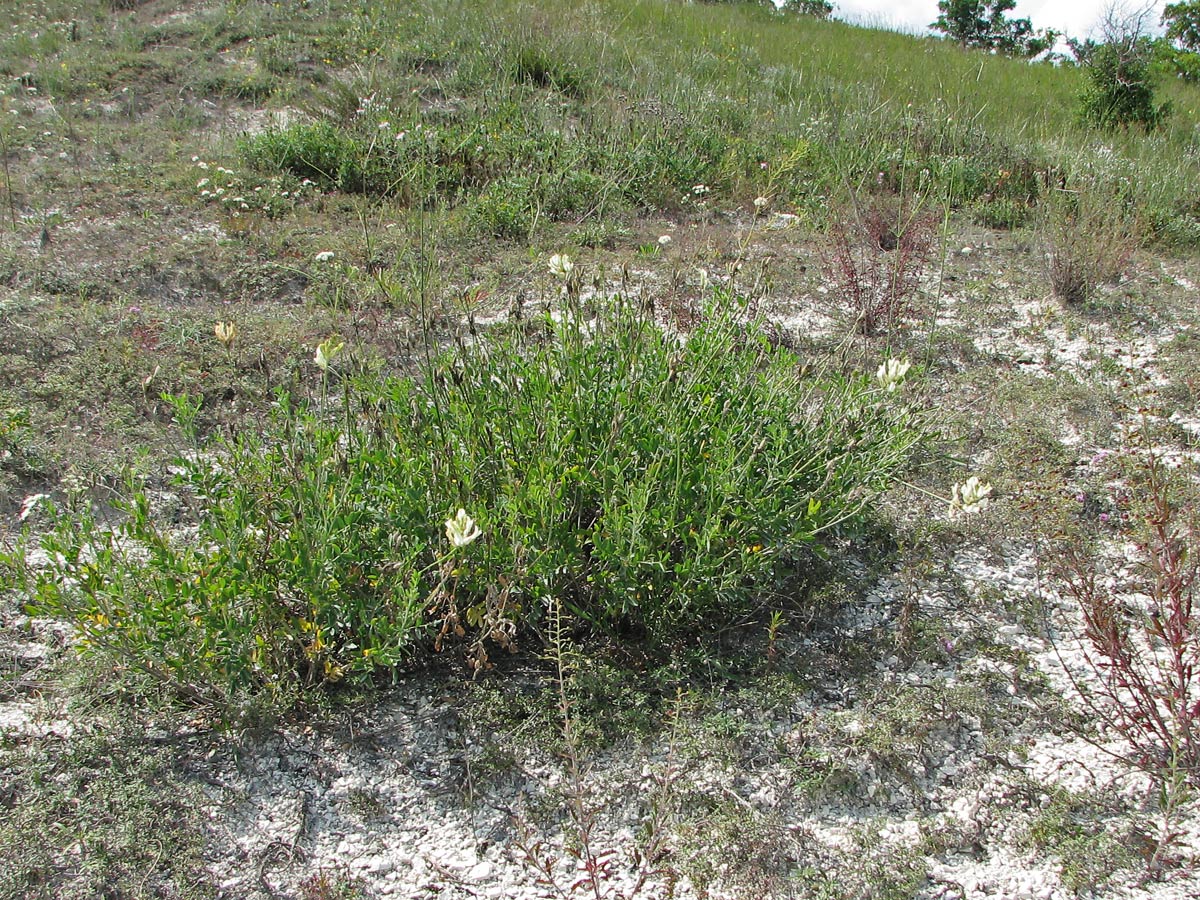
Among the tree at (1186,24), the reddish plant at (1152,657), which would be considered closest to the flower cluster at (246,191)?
the reddish plant at (1152,657)

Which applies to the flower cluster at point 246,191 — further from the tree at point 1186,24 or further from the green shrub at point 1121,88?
the tree at point 1186,24

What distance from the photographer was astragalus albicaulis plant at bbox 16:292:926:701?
217 cm

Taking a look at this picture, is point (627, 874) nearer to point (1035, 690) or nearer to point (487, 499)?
point (487, 499)

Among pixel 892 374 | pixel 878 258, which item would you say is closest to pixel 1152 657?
pixel 892 374

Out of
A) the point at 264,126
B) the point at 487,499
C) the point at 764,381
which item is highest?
the point at 264,126

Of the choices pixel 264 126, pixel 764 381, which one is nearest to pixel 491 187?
pixel 264 126

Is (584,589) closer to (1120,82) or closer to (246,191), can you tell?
(246,191)

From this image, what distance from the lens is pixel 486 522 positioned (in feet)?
7.43

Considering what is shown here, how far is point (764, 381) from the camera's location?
9.49 ft

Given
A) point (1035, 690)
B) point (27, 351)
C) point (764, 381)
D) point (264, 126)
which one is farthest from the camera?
point (264, 126)

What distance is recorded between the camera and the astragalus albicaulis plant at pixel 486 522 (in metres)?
2.17

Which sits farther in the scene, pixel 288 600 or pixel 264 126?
pixel 264 126

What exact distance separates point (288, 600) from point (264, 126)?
5906mm

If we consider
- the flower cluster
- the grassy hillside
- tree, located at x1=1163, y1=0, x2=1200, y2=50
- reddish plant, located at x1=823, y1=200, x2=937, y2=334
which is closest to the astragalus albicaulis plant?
the grassy hillside
